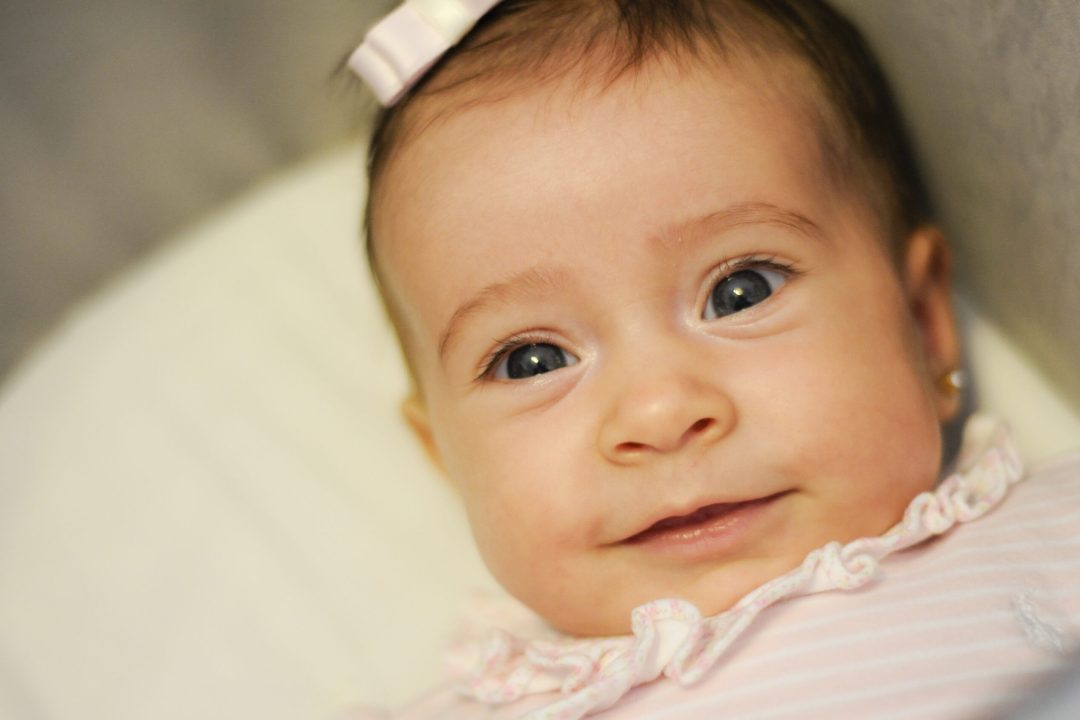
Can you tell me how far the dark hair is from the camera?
112 cm

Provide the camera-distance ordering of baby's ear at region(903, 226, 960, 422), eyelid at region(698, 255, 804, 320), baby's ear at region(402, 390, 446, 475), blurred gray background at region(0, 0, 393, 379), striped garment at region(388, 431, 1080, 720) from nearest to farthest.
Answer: striped garment at region(388, 431, 1080, 720), eyelid at region(698, 255, 804, 320), baby's ear at region(903, 226, 960, 422), baby's ear at region(402, 390, 446, 475), blurred gray background at region(0, 0, 393, 379)

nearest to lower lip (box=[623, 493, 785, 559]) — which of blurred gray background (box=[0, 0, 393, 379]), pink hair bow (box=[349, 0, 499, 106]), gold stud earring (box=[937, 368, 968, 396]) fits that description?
gold stud earring (box=[937, 368, 968, 396])

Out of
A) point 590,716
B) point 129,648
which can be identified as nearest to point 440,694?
point 590,716

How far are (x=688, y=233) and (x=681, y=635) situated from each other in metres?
0.35

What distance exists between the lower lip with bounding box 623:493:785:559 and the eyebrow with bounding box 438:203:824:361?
0.24m

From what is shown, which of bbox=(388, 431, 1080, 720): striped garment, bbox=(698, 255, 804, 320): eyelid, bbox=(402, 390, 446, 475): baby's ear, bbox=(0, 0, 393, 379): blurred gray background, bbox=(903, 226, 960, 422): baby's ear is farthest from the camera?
bbox=(0, 0, 393, 379): blurred gray background

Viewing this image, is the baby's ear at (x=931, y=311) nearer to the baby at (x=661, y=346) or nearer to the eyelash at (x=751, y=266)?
the baby at (x=661, y=346)

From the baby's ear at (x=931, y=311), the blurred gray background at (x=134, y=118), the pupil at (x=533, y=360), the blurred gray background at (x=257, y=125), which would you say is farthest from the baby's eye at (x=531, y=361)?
the blurred gray background at (x=134, y=118)

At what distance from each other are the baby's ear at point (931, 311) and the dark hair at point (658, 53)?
0.09 ft

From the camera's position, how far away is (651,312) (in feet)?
3.49

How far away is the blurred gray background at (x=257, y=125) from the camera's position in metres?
1.14

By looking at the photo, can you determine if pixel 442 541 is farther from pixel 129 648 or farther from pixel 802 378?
pixel 802 378

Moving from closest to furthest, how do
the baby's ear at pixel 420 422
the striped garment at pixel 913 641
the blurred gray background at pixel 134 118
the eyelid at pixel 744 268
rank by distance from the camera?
the striped garment at pixel 913 641, the eyelid at pixel 744 268, the baby's ear at pixel 420 422, the blurred gray background at pixel 134 118

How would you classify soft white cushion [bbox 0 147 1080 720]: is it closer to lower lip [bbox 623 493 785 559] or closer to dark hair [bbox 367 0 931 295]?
dark hair [bbox 367 0 931 295]
